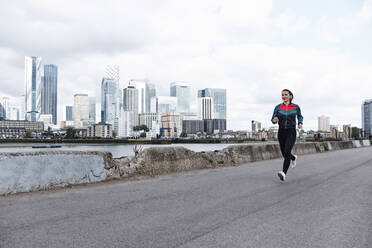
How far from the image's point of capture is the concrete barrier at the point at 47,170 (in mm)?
5871

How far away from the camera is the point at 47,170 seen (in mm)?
6492

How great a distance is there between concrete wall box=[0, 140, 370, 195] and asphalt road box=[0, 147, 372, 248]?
17.5 inches

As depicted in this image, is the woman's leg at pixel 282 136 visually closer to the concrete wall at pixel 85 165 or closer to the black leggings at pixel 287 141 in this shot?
the black leggings at pixel 287 141

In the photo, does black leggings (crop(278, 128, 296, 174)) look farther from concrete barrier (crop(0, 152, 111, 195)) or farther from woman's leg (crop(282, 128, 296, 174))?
concrete barrier (crop(0, 152, 111, 195))

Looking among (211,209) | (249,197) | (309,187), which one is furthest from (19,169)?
(309,187)

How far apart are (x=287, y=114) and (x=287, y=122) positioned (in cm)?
20

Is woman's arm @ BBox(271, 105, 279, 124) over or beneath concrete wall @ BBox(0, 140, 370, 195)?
over

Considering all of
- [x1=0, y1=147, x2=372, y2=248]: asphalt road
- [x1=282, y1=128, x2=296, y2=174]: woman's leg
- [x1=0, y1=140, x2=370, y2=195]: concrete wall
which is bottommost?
[x1=0, y1=147, x2=372, y2=248]: asphalt road

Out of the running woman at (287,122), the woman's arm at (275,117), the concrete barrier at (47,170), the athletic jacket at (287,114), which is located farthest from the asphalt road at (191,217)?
the woman's arm at (275,117)

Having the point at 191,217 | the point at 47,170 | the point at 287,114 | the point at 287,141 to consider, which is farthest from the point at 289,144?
the point at 47,170

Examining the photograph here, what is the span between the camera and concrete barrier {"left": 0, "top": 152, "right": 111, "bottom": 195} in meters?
5.87

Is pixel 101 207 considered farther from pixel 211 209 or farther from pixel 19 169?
pixel 19 169

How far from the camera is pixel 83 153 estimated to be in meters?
7.27

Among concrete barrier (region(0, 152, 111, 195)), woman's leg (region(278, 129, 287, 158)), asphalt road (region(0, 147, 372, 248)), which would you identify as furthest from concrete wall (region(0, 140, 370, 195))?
woman's leg (region(278, 129, 287, 158))
